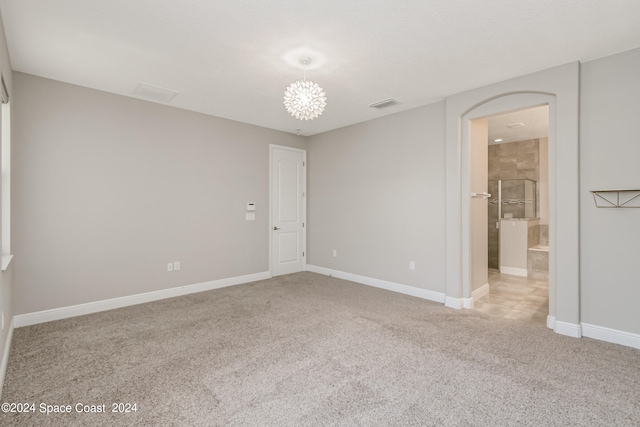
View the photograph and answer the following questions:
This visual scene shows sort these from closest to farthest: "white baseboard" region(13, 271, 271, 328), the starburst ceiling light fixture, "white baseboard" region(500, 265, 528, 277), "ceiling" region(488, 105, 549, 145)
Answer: the starburst ceiling light fixture, "white baseboard" region(13, 271, 271, 328), "ceiling" region(488, 105, 549, 145), "white baseboard" region(500, 265, 528, 277)

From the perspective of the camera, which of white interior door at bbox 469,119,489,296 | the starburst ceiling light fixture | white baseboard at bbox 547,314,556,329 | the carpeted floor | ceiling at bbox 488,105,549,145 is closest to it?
the carpeted floor

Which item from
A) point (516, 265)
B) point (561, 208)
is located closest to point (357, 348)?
point (561, 208)

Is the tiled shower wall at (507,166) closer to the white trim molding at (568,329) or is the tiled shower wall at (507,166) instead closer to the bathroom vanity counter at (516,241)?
the bathroom vanity counter at (516,241)

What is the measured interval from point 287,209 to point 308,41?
355 centimetres

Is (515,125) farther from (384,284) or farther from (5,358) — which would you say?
(5,358)

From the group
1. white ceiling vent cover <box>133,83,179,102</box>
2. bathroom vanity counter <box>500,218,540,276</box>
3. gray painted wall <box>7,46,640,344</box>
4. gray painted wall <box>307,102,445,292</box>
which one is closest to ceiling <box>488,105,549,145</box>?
gray painted wall <box>307,102,445,292</box>

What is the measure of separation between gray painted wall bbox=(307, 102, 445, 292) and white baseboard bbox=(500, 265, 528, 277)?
8.99ft

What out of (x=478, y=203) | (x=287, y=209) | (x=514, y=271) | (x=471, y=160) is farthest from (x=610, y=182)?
(x=287, y=209)

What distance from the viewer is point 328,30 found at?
2.55m

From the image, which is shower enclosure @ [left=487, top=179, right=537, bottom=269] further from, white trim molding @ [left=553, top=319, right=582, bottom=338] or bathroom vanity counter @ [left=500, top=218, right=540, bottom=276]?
white trim molding @ [left=553, top=319, right=582, bottom=338]

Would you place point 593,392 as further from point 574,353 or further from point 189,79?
point 189,79

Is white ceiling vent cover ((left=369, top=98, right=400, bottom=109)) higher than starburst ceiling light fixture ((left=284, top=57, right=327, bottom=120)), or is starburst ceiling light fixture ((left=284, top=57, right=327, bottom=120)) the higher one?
white ceiling vent cover ((left=369, top=98, right=400, bottom=109))

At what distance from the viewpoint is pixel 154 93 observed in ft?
13.0

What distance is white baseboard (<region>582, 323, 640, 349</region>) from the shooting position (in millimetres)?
2877
